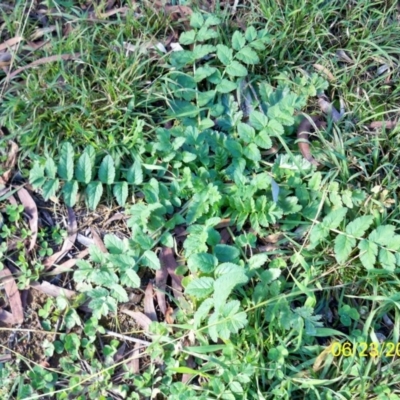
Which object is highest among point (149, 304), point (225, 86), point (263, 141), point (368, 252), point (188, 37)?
point (188, 37)

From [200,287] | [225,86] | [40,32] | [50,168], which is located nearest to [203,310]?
[200,287]

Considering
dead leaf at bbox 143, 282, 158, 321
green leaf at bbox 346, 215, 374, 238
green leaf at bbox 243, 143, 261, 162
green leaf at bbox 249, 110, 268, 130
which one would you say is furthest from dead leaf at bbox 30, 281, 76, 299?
green leaf at bbox 346, 215, 374, 238

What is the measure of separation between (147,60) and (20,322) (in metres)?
1.08

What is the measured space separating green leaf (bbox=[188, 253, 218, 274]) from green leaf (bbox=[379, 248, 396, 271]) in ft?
1.94

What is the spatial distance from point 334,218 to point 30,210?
1106 millimetres

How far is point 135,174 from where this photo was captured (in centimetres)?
208

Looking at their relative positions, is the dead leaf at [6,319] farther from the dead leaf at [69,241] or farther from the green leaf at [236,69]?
the green leaf at [236,69]

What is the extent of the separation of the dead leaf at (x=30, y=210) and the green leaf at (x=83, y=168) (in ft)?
0.66

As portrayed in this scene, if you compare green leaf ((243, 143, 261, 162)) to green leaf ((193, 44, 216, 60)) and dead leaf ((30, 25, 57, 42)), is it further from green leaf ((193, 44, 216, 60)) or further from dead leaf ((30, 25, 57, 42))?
dead leaf ((30, 25, 57, 42))

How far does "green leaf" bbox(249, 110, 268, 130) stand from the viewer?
214 cm

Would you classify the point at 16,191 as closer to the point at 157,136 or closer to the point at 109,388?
the point at 157,136
